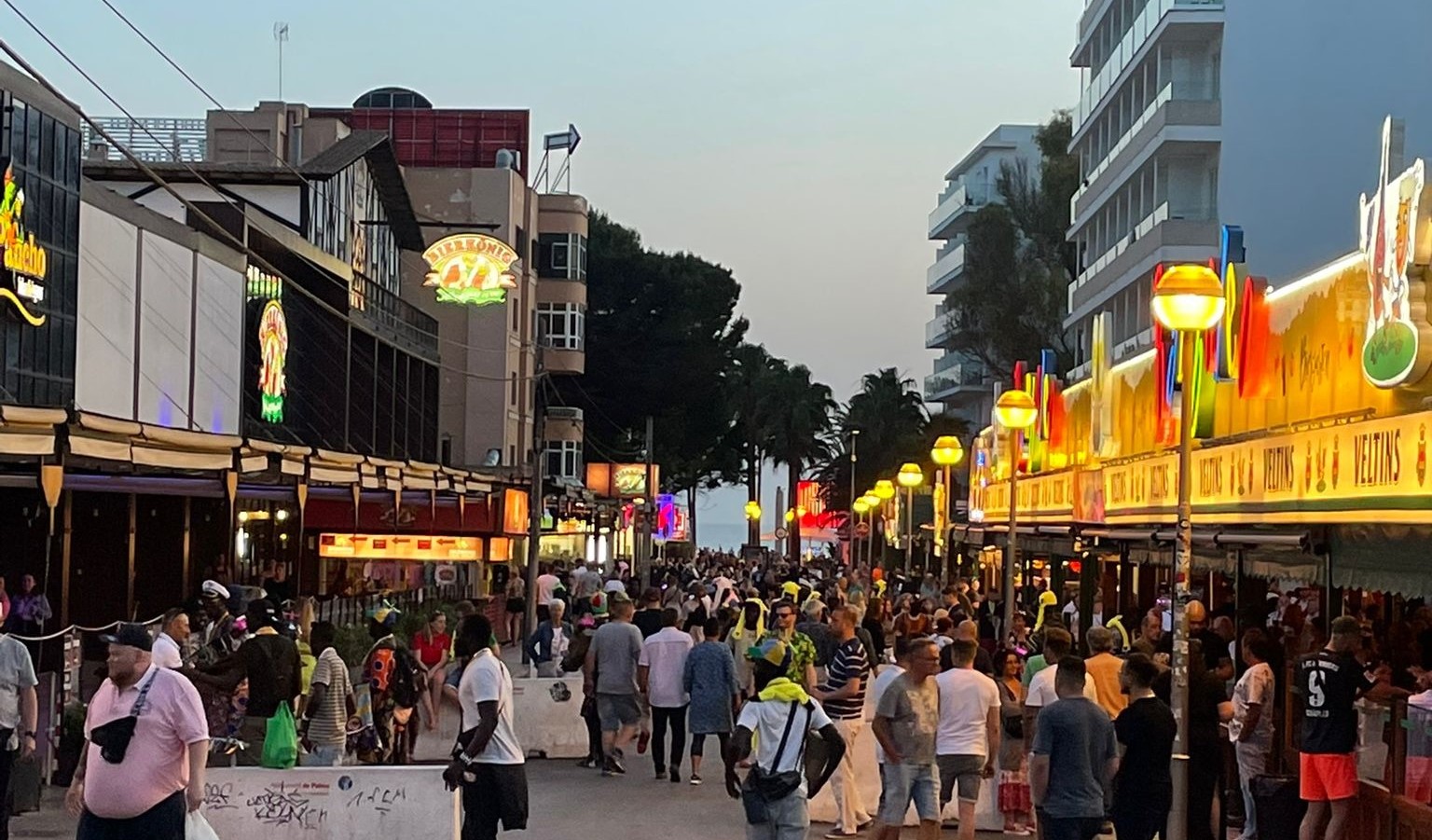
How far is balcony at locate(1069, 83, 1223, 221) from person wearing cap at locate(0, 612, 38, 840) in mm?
43966

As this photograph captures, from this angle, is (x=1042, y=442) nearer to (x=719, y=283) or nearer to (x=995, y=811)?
(x=995, y=811)

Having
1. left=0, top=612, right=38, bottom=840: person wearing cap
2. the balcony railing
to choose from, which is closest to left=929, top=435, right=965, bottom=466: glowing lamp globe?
left=0, top=612, right=38, bottom=840: person wearing cap

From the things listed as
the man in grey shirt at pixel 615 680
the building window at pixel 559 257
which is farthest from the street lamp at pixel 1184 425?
the building window at pixel 559 257

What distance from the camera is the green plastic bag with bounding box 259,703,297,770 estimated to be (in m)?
13.8

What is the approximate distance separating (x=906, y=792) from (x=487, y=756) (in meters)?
3.01

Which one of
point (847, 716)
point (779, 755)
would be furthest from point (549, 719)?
point (779, 755)

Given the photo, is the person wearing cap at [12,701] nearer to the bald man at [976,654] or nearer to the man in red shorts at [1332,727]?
the bald man at [976,654]

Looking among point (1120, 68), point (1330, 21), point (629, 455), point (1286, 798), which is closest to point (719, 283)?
point (629, 455)

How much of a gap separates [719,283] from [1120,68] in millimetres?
34236

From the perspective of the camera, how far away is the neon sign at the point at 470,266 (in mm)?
45219

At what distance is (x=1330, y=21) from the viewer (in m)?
46.9

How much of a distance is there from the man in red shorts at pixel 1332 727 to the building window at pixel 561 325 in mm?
55921

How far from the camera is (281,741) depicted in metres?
13.8

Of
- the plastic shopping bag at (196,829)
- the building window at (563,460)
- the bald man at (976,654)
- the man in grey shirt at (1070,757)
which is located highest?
the building window at (563,460)
